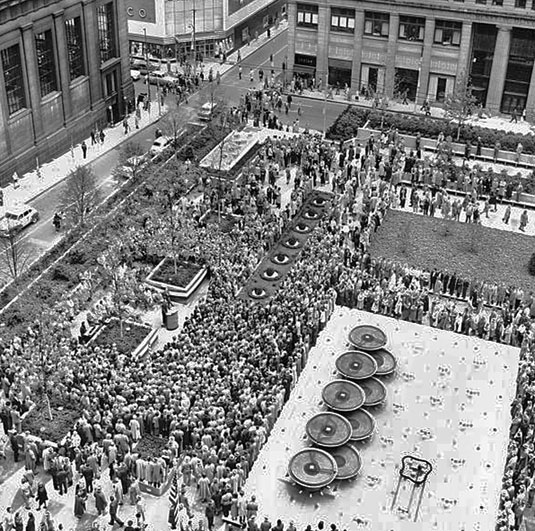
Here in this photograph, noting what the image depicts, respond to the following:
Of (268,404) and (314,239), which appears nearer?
(268,404)

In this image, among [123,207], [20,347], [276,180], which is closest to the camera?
[20,347]

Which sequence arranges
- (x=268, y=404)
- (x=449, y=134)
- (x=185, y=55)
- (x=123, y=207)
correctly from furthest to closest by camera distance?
(x=185, y=55) → (x=449, y=134) → (x=123, y=207) → (x=268, y=404)

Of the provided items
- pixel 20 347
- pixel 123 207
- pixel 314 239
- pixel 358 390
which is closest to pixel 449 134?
pixel 314 239

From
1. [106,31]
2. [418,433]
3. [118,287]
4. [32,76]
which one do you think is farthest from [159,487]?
[106,31]

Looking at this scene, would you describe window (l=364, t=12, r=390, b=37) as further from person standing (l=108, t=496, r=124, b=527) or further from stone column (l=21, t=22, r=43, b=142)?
person standing (l=108, t=496, r=124, b=527)

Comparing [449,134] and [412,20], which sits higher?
[412,20]

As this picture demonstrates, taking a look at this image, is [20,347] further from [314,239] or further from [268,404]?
[314,239]
